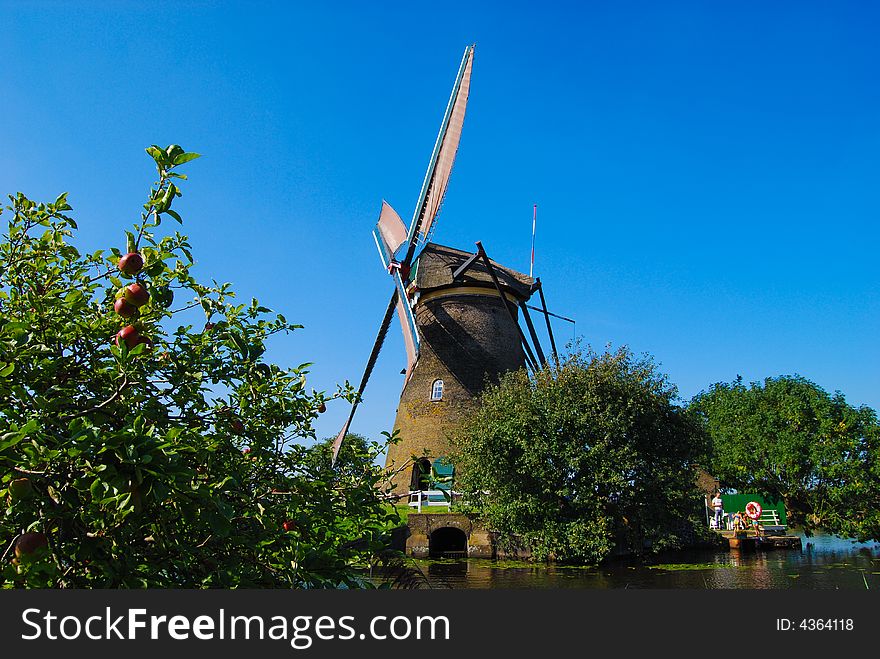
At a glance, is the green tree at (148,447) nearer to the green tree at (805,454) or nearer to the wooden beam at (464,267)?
the wooden beam at (464,267)

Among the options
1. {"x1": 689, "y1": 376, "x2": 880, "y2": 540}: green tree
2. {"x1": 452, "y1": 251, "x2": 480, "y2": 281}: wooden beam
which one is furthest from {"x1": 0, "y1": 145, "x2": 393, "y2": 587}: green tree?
{"x1": 689, "y1": 376, "x2": 880, "y2": 540}: green tree

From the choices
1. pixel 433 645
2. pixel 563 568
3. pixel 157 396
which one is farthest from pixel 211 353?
pixel 563 568

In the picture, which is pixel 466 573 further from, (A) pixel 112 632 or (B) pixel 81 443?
(B) pixel 81 443

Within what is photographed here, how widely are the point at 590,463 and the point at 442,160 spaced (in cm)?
1608

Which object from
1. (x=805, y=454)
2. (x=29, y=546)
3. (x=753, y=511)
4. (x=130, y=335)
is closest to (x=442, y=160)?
(x=753, y=511)

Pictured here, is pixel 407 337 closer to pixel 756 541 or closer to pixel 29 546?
pixel 756 541

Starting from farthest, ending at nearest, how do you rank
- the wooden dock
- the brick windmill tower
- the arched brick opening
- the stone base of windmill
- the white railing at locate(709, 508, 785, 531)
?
1. the white railing at locate(709, 508, 785, 531)
2. the brick windmill tower
3. the wooden dock
4. the arched brick opening
5. the stone base of windmill

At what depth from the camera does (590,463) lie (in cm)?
1692

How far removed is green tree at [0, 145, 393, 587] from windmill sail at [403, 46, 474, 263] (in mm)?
22998

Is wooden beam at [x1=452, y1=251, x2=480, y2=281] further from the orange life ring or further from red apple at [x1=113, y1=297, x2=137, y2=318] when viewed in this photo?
red apple at [x1=113, y1=297, x2=137, y2=318]

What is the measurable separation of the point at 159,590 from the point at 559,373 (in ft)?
53.9

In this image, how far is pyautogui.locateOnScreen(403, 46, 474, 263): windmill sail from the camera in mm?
27094

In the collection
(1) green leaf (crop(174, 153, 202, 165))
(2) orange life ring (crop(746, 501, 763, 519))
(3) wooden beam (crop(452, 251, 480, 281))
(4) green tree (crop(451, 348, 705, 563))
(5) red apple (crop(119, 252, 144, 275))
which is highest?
(3) wooden beam (crop(452, 251, 480, 281))

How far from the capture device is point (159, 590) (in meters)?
3.24
